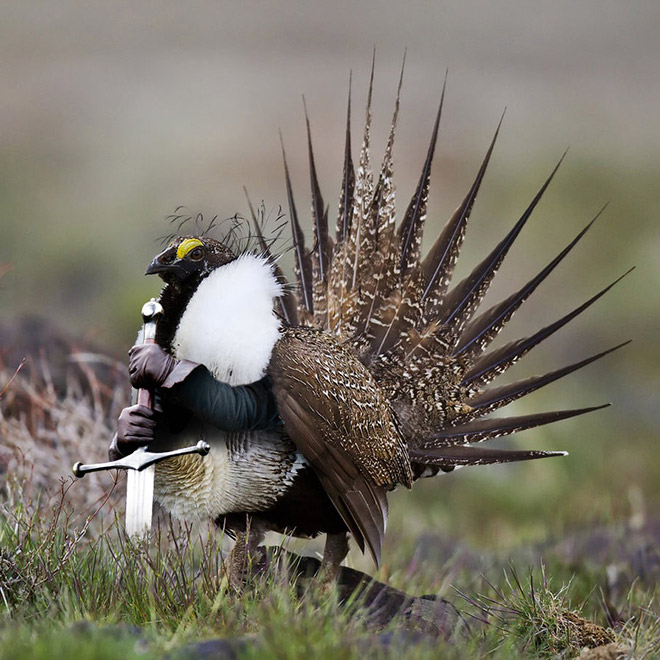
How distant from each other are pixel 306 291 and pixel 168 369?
1.62 m

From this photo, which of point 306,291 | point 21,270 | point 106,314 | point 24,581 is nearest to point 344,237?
point 306,291

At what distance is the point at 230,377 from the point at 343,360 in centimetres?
60

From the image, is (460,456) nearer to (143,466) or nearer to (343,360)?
(343,360)

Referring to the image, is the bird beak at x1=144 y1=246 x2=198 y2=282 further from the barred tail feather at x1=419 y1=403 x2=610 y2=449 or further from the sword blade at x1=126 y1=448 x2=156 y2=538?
the barred tail feather at x1=419 y1=403 x2=610 y2=449

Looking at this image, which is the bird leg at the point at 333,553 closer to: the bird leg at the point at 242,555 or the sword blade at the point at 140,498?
the bird leg at the point at 242,555

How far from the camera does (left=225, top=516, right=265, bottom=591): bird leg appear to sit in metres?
4.07

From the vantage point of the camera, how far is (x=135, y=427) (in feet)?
11.8

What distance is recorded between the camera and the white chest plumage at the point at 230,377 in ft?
11.9

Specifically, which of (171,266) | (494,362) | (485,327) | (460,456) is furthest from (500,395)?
(171,266)

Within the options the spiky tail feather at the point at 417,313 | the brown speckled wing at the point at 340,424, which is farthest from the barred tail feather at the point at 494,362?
the brown speckled wing at the point at 340,424

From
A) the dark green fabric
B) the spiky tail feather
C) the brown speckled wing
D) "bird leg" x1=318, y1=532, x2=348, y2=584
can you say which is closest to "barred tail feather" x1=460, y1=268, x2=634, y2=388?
the spiky tail feather

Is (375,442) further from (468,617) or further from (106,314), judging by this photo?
(106,314)

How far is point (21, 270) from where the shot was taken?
52.6 feet

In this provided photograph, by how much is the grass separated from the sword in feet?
0.59
